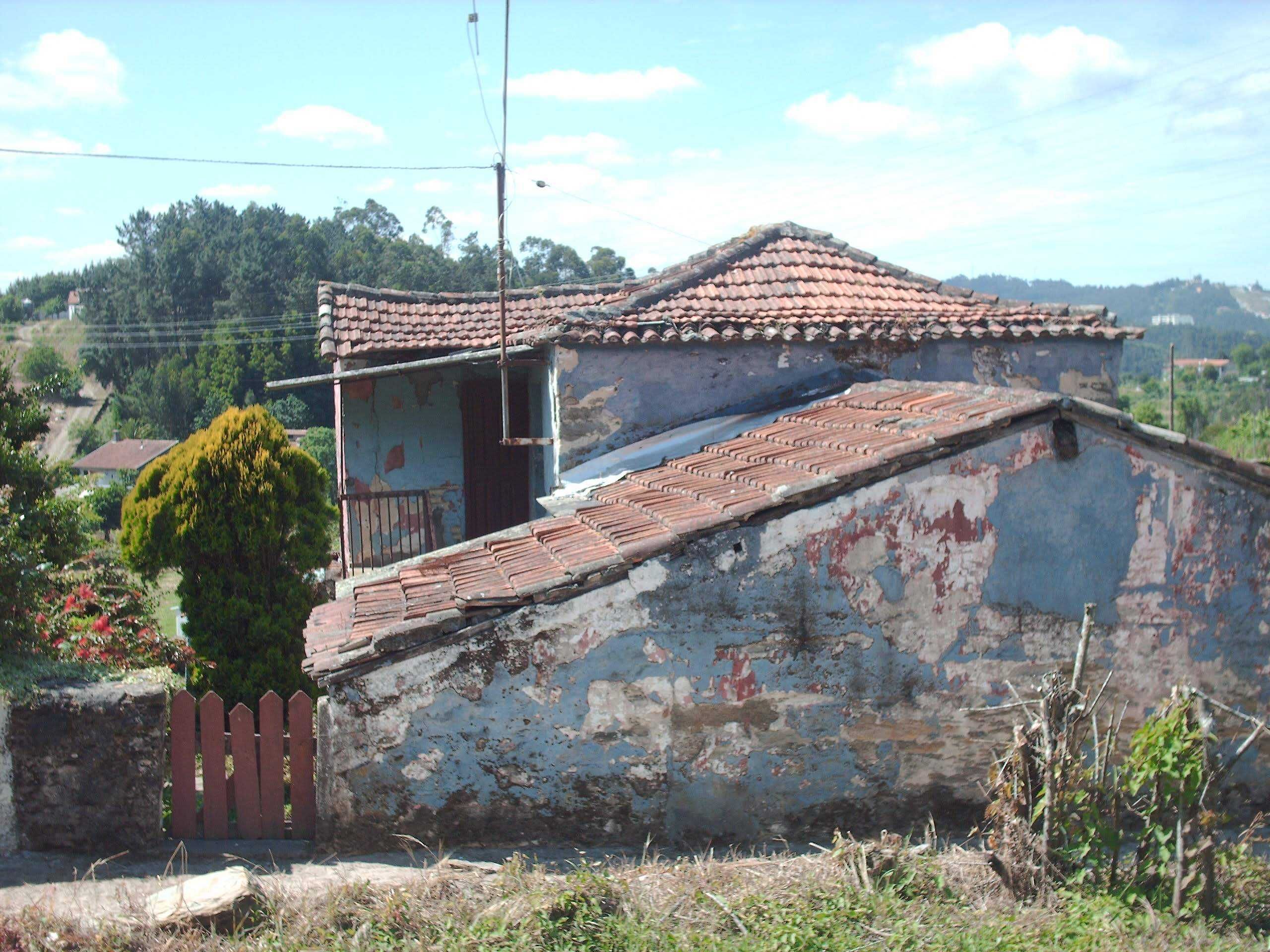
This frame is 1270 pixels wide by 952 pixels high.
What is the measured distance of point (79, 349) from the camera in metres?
61.6

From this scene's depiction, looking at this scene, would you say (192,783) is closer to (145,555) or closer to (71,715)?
(71,715)

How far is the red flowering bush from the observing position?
761 centimetres

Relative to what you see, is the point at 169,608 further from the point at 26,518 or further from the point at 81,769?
the point at 81,769

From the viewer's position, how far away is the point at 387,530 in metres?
11.8

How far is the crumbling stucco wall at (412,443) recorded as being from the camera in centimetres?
1200

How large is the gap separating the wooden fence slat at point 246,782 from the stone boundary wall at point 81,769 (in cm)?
44

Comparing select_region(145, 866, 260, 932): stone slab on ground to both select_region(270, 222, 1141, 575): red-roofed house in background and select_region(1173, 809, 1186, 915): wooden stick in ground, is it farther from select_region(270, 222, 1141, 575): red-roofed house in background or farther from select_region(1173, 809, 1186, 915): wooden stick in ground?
select_region(1173, 809, 1186, 915): wooden stick in ground

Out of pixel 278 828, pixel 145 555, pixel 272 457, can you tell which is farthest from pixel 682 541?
pixel 145 555

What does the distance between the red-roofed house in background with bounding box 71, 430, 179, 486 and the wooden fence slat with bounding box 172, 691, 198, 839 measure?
1873 inches

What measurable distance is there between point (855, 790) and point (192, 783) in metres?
4.08

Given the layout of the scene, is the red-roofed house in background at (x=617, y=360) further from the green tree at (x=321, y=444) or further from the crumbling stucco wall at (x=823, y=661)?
the green tree at (x=321, y=444)

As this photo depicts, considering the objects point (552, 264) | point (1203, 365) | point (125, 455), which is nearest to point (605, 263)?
point (552, 264)

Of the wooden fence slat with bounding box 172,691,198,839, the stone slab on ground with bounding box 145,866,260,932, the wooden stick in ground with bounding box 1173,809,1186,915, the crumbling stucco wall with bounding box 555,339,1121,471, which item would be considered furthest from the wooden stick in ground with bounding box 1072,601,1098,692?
the wooden fence slat with bounding box 172,691,198,839

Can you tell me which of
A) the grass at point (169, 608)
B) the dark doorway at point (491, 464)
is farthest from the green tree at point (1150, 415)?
the dark doorway at point (491, 464)
